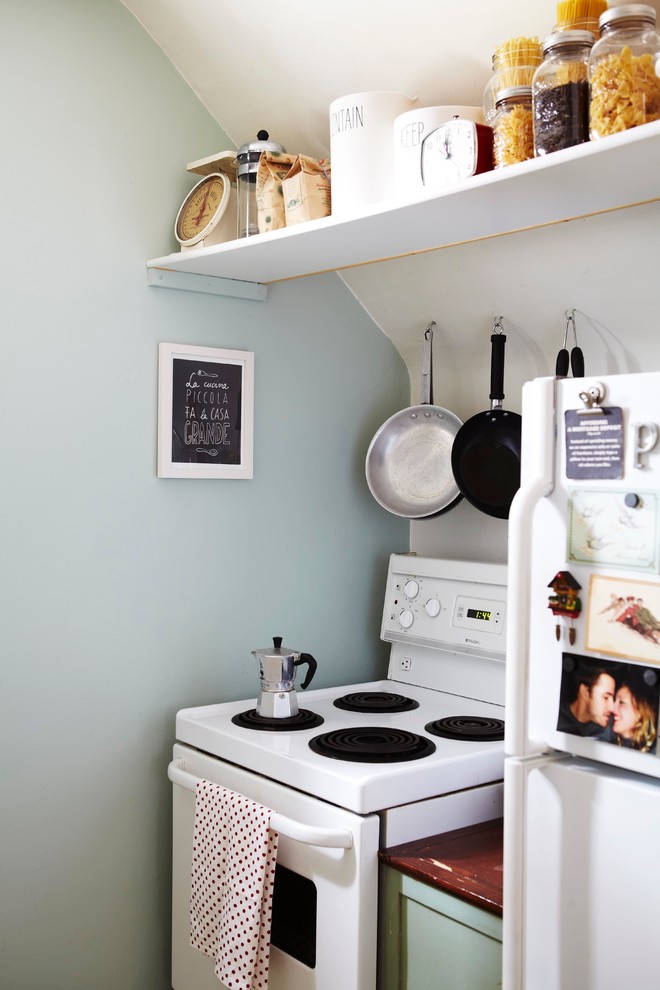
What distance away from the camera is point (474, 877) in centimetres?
165

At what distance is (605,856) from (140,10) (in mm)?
1983

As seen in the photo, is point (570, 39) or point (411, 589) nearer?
point (570, 39)

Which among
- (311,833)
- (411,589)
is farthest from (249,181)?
(311,833)

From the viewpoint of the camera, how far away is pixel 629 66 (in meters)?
1.40

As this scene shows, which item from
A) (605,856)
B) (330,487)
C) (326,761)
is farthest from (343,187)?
(605,856)

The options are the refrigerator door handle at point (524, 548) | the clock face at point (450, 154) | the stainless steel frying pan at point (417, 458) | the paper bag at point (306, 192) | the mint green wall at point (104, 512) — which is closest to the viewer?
the refrigerator door handle at point (524, 548)

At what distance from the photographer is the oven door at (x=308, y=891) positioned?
1725 mm

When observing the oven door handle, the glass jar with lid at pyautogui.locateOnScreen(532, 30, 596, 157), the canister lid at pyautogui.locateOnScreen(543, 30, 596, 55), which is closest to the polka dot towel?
the oven door handle

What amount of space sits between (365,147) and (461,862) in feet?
4.33

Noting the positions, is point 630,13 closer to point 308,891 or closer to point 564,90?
point 564,90

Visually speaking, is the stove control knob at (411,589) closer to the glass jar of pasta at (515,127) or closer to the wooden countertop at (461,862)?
the wooden countertop at (461,862)

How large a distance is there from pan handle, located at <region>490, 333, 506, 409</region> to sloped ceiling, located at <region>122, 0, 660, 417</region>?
0.08 m

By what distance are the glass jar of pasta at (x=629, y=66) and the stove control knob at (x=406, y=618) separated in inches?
55.4

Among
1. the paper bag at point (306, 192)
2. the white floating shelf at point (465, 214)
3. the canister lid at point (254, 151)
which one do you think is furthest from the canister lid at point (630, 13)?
the canister lid at point (254, 151)
